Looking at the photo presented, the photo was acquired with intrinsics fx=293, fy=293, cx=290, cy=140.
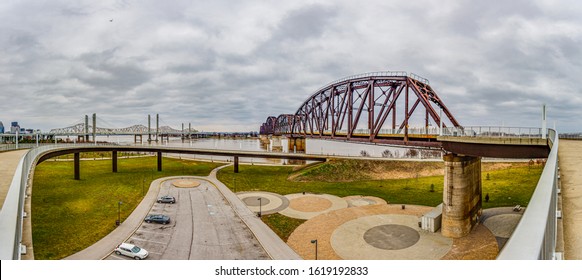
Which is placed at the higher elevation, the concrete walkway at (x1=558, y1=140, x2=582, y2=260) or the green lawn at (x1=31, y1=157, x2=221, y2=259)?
the concrete walkway at (x1=558, y1=140, x2=582, y2=260)

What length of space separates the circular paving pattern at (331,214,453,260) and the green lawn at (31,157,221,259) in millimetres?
20684

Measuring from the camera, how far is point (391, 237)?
26.0m

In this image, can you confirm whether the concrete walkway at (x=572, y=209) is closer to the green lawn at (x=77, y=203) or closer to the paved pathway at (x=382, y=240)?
the paved pathway at (x=382, y=240)

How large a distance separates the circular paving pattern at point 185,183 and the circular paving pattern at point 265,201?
31.3 feet

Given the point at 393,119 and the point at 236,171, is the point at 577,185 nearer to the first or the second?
the point at 393,119

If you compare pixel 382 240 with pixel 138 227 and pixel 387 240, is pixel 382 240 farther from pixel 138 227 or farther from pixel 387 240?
pixel 138 227

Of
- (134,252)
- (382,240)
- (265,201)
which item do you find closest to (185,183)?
(265,201)

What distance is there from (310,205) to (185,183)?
23536mm

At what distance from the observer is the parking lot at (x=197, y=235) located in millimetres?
21797

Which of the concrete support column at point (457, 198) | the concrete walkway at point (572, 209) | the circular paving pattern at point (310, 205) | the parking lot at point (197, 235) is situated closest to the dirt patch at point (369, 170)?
the circular paving pattern at point (310, 205)

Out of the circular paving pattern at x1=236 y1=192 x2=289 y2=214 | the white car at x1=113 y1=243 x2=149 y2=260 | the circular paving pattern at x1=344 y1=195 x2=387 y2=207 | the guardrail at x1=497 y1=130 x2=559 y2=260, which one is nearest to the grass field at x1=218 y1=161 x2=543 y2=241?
the circular paving pattern at x1=344 y1=195 x2=387 y2=207

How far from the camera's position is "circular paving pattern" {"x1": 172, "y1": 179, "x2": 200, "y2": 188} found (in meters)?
47.0

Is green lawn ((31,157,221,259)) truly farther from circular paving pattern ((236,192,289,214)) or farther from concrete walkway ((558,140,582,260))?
concrete walkway ((558,140,582,260))

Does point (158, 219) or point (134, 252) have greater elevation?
point (158, 219)
